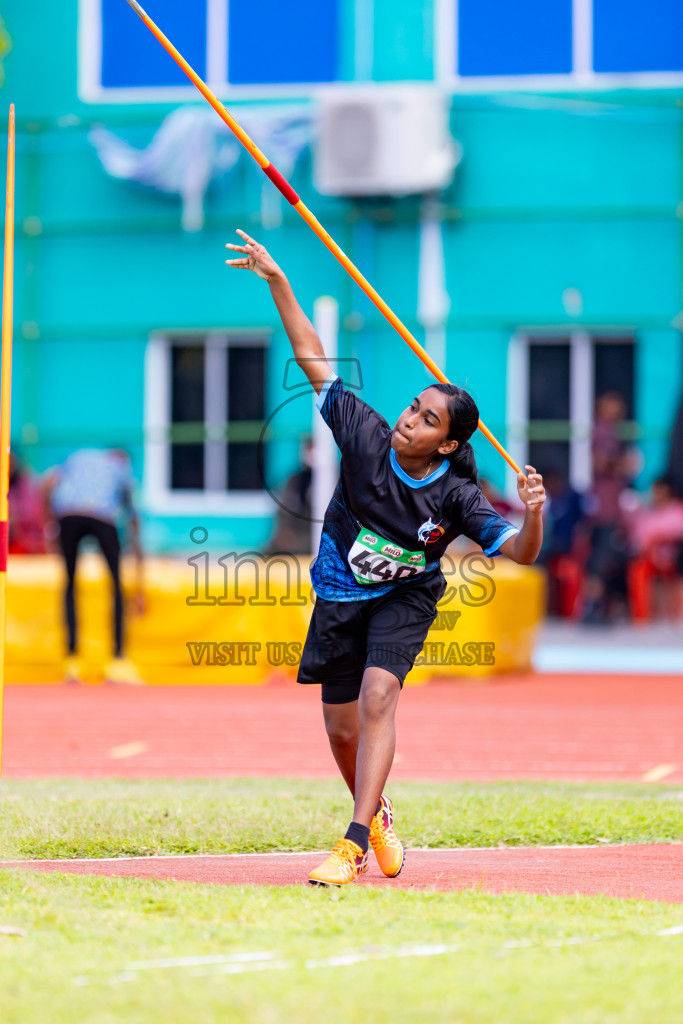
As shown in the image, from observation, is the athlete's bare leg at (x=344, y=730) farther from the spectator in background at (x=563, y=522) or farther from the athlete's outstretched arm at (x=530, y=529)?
the spectator in background at (x=563, y=522)

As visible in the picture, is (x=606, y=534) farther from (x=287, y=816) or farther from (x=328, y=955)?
(x=328, y=955)

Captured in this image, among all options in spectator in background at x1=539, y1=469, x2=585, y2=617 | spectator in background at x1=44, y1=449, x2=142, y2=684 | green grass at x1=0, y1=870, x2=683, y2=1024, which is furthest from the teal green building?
green grass at x1=0, y1=870, x2=683, y2=1024

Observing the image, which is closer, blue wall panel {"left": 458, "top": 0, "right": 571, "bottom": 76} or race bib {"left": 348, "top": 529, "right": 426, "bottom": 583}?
race bib {"left": 348, "top": 529, "right": 426, "bottom": 583}

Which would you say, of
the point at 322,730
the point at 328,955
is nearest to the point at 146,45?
the point at 322,730

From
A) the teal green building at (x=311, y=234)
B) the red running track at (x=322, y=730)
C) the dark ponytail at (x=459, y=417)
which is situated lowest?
the red running track at (x=322, y=730)

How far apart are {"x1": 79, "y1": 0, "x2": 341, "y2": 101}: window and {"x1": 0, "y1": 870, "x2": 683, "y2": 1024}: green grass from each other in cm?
1570

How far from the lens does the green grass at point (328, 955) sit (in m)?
3.57

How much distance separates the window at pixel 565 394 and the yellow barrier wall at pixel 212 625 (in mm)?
5589

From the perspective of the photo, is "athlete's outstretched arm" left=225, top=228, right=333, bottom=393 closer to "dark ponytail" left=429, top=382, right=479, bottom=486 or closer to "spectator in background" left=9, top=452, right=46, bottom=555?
"dark ponytail" left=429, top=382, right=479, bottom=486

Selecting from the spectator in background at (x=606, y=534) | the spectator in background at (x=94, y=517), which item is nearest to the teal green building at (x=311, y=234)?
the spectator in background at (x=606, y=534)

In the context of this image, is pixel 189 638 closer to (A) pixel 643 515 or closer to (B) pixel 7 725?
(B) pixel 7 725

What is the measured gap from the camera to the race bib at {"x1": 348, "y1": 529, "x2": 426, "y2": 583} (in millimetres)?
5453

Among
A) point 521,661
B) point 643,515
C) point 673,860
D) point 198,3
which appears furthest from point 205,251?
point 673,860

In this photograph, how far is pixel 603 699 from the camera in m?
12.1
